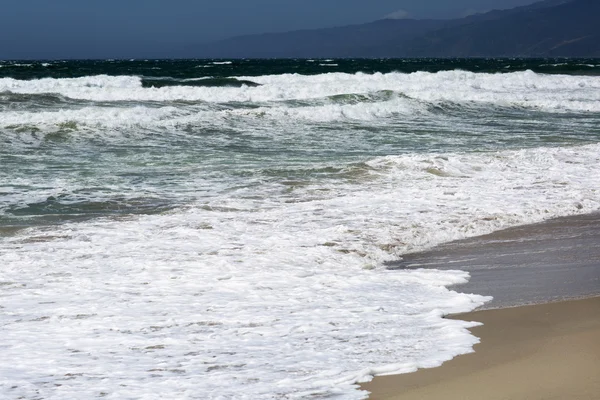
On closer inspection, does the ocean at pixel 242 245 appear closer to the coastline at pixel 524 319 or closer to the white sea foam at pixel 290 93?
the coastline at pixel 524 319

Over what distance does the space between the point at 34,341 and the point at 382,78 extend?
37.9 m

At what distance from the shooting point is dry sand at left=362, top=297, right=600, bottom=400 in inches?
134

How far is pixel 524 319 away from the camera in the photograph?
4625mm

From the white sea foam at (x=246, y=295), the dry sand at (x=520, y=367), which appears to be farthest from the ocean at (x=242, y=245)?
the dry sand at (x=520, y=367)

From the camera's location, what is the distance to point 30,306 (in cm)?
497

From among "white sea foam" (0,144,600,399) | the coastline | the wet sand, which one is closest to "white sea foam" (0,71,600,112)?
"white sea foam" (0,144,600,399)

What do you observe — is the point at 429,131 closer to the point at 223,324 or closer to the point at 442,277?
the point at 442,277

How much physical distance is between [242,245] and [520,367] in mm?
3297

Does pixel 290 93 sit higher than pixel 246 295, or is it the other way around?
pixel 290 93

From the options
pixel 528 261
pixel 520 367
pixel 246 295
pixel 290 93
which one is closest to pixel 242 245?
pixel 246 295

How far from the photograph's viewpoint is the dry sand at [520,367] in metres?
3.41

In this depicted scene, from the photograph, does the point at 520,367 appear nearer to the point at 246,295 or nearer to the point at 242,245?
the point at 246,295

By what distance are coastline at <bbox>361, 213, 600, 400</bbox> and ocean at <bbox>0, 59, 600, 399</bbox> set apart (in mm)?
176

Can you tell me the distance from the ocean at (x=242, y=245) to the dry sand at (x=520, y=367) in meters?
0.15
